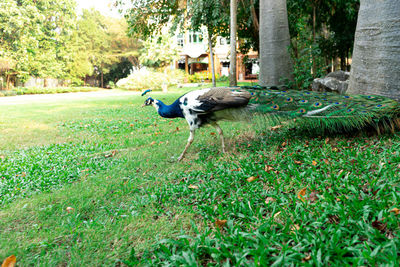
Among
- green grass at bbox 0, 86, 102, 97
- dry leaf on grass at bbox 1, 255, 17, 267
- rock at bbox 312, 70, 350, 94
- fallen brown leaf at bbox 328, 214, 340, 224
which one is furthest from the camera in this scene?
green grass at bbox 0, 86, 102, 97

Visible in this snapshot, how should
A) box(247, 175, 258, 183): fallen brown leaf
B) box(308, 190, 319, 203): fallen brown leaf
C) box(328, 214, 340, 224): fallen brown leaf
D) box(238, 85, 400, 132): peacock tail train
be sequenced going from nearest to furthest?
box(328, 214, 340, 224): fallen brown leaf → box(308, 190, 319, 203): fallen brown leaf → box(247, 175, 258, 183): fallen brown leaf → box(238, 85, 400, 132): peacock tail train

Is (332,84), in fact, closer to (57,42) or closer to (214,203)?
(214,203)

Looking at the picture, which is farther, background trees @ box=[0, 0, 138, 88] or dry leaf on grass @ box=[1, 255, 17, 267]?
background trees @ box=[0, 0, 138, 88]

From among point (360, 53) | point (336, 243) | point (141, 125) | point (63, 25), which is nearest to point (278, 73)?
point (360, 53)

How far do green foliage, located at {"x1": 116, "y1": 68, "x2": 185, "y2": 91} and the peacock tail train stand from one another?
21.9 m

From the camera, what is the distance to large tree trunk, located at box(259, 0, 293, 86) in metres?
6.97

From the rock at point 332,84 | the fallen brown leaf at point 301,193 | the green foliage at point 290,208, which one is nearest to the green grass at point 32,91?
the rock at point 332,84

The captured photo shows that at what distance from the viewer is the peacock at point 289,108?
137 inches

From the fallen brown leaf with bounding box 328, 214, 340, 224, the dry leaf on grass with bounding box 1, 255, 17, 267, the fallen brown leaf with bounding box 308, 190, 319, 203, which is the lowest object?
the dry leaf on grass with bounding box 1, 255, 17, 267

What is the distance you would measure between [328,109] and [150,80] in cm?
2436

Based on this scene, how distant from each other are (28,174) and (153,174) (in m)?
2.02

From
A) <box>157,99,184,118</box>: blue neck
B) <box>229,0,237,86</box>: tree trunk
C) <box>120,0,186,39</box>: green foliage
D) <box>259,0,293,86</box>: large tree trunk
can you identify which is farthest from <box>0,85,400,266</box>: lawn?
<box>120,0,186,39</box>: green foliage

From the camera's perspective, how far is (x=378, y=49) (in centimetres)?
399

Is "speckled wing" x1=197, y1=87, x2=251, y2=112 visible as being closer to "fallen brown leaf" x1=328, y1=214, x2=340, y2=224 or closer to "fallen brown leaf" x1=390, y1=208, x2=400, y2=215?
"fallen brown leaf" x1=328, y1=214, x2=340, y2=224
